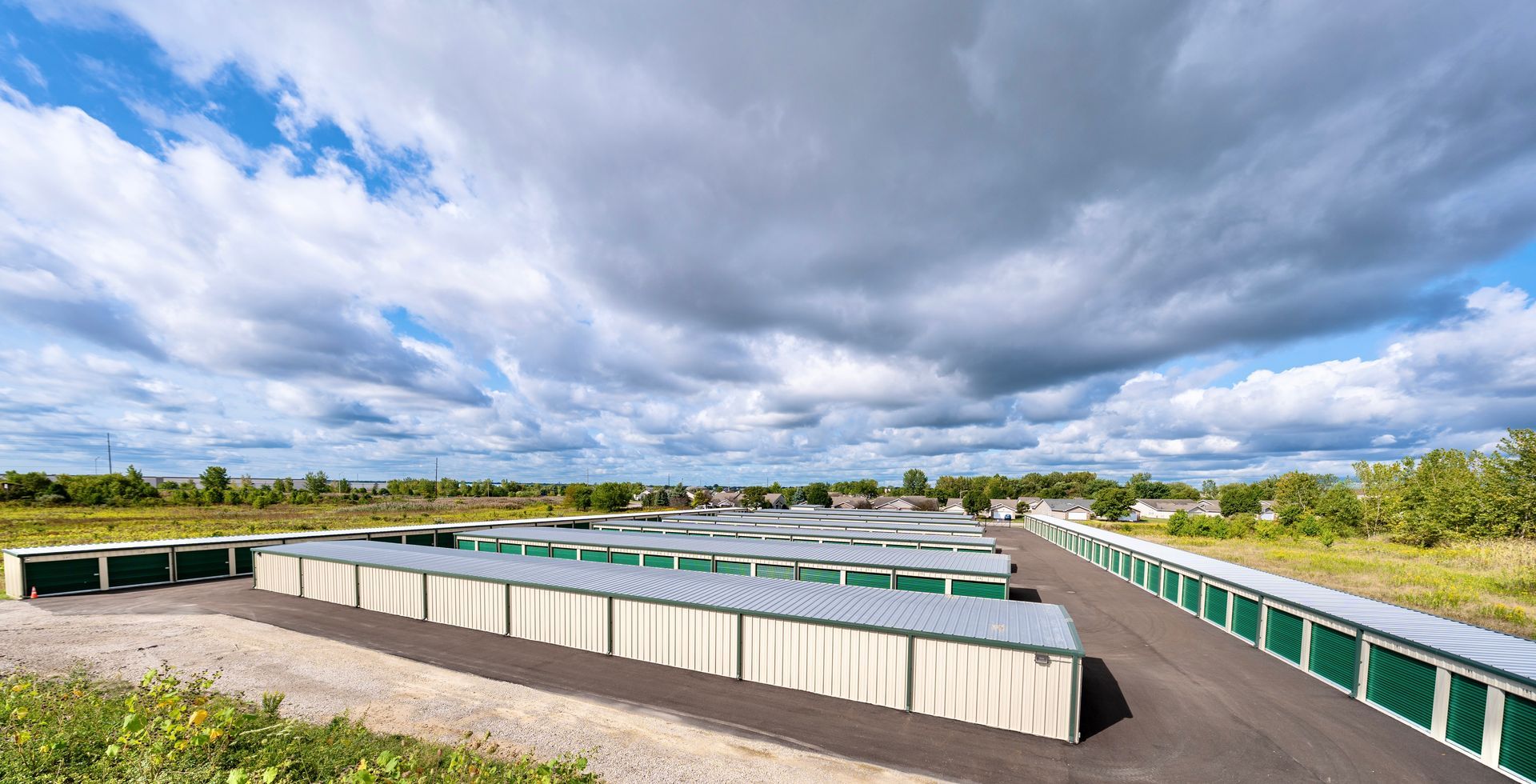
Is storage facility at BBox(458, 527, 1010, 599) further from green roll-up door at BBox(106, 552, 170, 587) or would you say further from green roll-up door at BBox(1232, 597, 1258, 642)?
green roll-up door at BBox(106, 552, 170, 587)

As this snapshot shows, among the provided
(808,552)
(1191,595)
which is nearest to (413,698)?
(808,552)

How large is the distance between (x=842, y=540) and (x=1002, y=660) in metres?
29.4

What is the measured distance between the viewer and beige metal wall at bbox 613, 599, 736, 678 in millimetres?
21484

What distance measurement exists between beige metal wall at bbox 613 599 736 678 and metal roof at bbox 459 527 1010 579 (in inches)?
440

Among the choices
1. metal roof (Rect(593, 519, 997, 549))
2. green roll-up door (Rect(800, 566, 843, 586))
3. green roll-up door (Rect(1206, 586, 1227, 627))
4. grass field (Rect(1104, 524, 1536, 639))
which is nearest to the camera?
green roll-up door (Rect(1206, 586, 1227, 627))

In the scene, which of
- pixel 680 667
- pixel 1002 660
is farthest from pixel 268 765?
pixel 1002 660

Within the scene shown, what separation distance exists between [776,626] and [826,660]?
2.19 meters

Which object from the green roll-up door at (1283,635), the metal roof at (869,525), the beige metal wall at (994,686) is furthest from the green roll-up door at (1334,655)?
the metal roof at (869,525)

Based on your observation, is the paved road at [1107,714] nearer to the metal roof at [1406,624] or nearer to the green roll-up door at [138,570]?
the metal roof at [1406,624]

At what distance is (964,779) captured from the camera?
1445cm

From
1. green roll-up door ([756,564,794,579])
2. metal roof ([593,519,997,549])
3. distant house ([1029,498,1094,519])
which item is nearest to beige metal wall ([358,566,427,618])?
green roll-up door ([756,564,794,579])

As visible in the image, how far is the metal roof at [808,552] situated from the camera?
98.6ft

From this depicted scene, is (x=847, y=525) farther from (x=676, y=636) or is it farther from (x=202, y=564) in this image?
(x=202, y=564)

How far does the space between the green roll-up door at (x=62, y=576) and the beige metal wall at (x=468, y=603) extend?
26.3m
